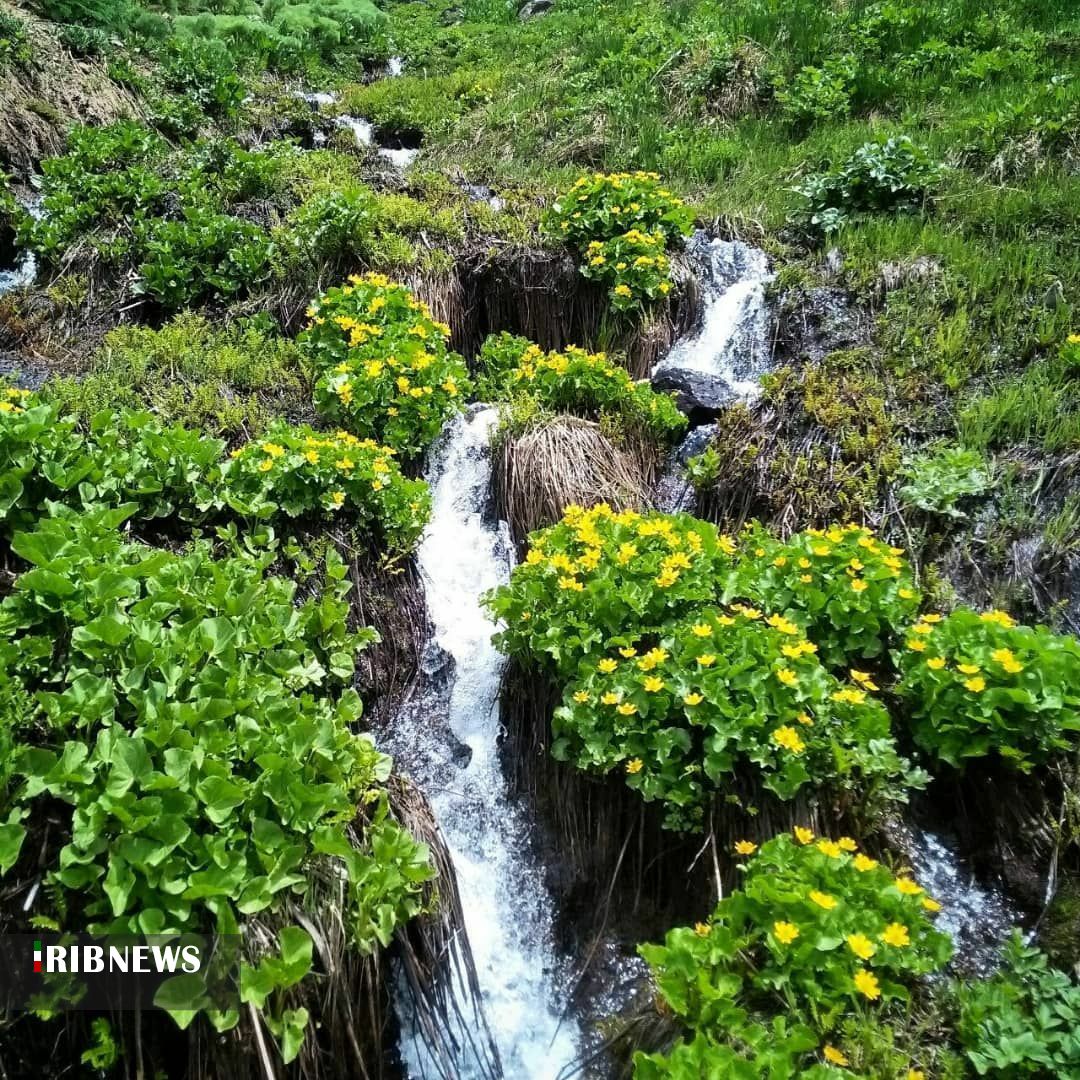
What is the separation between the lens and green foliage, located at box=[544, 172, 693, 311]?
6098mm

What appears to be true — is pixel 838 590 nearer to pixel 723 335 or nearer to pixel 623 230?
pixel 723 335

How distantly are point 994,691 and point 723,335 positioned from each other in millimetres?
3678

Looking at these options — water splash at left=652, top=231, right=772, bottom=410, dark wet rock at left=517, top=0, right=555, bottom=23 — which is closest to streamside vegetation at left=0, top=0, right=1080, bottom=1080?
water splash at left=652, top=231, right=772, bottom=410

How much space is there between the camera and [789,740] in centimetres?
298

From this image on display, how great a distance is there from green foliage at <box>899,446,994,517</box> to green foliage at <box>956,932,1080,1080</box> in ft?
7.34

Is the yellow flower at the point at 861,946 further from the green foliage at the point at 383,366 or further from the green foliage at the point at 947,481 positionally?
the green foliage at the point at 383,366

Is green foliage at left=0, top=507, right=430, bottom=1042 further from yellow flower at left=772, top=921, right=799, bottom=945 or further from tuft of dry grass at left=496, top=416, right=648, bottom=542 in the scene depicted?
tuft of dry grass at left=496, top=416, right=648, bottom=542

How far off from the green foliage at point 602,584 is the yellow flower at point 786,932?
4.15ft

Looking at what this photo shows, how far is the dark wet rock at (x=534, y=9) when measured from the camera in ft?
45.4

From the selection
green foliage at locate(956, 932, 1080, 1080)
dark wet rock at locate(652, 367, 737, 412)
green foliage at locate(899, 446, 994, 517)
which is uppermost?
dark wet rock at locate(652, 367, 737, 412)

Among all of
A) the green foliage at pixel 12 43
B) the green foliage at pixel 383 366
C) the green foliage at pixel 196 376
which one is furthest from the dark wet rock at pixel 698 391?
the green foliage at pixel 12 43

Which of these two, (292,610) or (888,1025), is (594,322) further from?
(888,1025)

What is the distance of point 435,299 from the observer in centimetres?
635

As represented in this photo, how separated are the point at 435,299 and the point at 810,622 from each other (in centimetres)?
418
